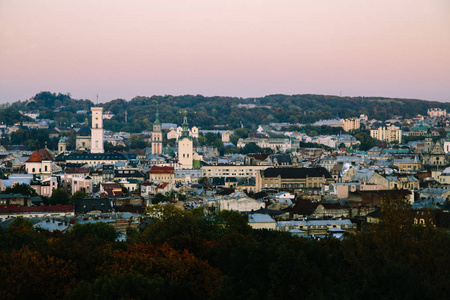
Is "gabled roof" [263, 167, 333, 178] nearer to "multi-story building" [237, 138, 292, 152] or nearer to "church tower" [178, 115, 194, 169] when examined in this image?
"church tower" [178, 115, 194, 169]

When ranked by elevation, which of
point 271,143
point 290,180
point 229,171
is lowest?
point 229,171

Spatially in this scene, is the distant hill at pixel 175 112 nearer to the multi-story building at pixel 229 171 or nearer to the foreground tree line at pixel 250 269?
the multi-story building at pixel 229 171

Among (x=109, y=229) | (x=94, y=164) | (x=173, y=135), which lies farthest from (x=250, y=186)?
(x=173, y=135)

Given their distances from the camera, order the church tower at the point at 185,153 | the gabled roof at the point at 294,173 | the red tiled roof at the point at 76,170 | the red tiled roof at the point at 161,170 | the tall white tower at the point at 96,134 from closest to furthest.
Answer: the gabled roof at the point at 294,173, the red tiled roof at the point at 76,170, the red tiled roof at the point at 161,170, the church tower at the point at 185,153, the tall white tower at the point at 96,134

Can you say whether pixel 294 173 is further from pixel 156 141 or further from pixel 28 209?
pixel 156 141

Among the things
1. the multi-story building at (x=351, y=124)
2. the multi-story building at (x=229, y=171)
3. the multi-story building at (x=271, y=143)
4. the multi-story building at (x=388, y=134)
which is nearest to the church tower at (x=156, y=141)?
the multi-story building at (x=271, y=143)

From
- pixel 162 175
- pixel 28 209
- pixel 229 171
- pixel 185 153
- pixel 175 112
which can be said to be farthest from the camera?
pixel 175 112

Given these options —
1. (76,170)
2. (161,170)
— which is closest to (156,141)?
(161,170)
